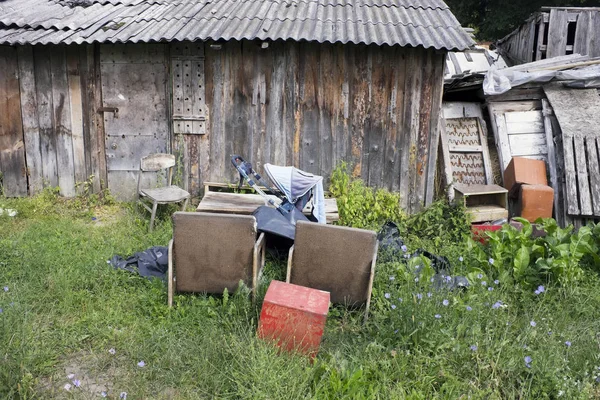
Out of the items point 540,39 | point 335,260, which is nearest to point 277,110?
point 335,260

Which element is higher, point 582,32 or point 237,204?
point 582,32

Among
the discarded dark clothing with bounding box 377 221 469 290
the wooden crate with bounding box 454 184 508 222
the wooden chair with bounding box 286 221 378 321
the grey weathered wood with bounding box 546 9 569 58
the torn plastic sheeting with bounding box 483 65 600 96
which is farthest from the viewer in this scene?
the grey weathered wood with bounding box 546 9 569 58

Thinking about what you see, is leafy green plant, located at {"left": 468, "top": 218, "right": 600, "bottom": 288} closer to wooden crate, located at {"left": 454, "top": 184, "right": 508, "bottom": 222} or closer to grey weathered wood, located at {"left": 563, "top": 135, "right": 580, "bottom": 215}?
wooden crate, located at {"left": 454, "top": 184, "right": 508, "bottom": 222}

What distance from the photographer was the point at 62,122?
774cm

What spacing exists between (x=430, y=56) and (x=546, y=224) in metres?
2.88

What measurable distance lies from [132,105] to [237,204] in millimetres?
2328

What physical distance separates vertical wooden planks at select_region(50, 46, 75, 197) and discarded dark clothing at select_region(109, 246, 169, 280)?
296 centimetres

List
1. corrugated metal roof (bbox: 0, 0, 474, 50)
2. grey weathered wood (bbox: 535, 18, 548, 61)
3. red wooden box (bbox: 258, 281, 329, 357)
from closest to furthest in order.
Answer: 1. red wooden box (bbox: 258, 281, 329, 357)
2. corrugated metal roof (bbox: 0, 0, 474, 50)
3. grey weathered wood (bbox: 535, 18, 548, 61)

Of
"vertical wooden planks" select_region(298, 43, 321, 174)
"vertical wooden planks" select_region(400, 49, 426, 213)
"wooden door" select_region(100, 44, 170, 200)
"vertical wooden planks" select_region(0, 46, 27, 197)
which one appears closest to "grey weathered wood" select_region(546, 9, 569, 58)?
"vertical wooden planks" select_region(400, 49, 426, 213)

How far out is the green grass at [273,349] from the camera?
3604mm

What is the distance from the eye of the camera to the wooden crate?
7.14 m

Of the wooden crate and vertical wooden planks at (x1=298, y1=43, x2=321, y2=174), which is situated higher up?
vertical wooden planks at (x1=298, y1=43, x2=321, y2=174)

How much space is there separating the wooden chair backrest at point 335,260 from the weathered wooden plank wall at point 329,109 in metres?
3.07

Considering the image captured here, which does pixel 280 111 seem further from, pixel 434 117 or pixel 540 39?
pixel 540 39
